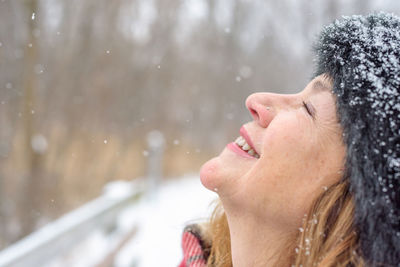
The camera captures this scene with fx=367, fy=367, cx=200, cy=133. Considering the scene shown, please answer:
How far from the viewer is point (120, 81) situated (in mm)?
11000

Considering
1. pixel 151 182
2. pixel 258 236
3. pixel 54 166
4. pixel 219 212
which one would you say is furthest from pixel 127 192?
pixel 258 236

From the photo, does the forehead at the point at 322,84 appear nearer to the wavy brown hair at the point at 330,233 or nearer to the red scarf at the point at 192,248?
the wavy brown hair at the point at 330,233

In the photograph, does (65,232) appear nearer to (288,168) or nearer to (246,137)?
(246,137)

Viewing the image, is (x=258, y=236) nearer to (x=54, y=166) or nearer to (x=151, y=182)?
(x=151, y=182)

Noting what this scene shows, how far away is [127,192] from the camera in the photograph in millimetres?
5516

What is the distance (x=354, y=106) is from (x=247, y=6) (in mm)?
8629

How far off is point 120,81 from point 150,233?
678 centimetres

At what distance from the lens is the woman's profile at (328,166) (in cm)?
132

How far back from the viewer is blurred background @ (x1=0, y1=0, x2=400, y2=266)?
5957mm

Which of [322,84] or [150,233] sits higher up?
[322,84]

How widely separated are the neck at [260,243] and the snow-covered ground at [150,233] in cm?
68

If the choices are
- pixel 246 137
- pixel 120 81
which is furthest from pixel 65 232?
pixel 120 81

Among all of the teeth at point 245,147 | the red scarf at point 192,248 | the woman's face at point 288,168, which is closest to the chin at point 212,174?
the woman's face at point 288,168

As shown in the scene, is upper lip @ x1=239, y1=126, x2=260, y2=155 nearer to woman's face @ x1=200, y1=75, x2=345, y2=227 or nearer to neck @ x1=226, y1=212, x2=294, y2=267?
woman's face @ x1=200, y1=75, x2=345, y2=227
